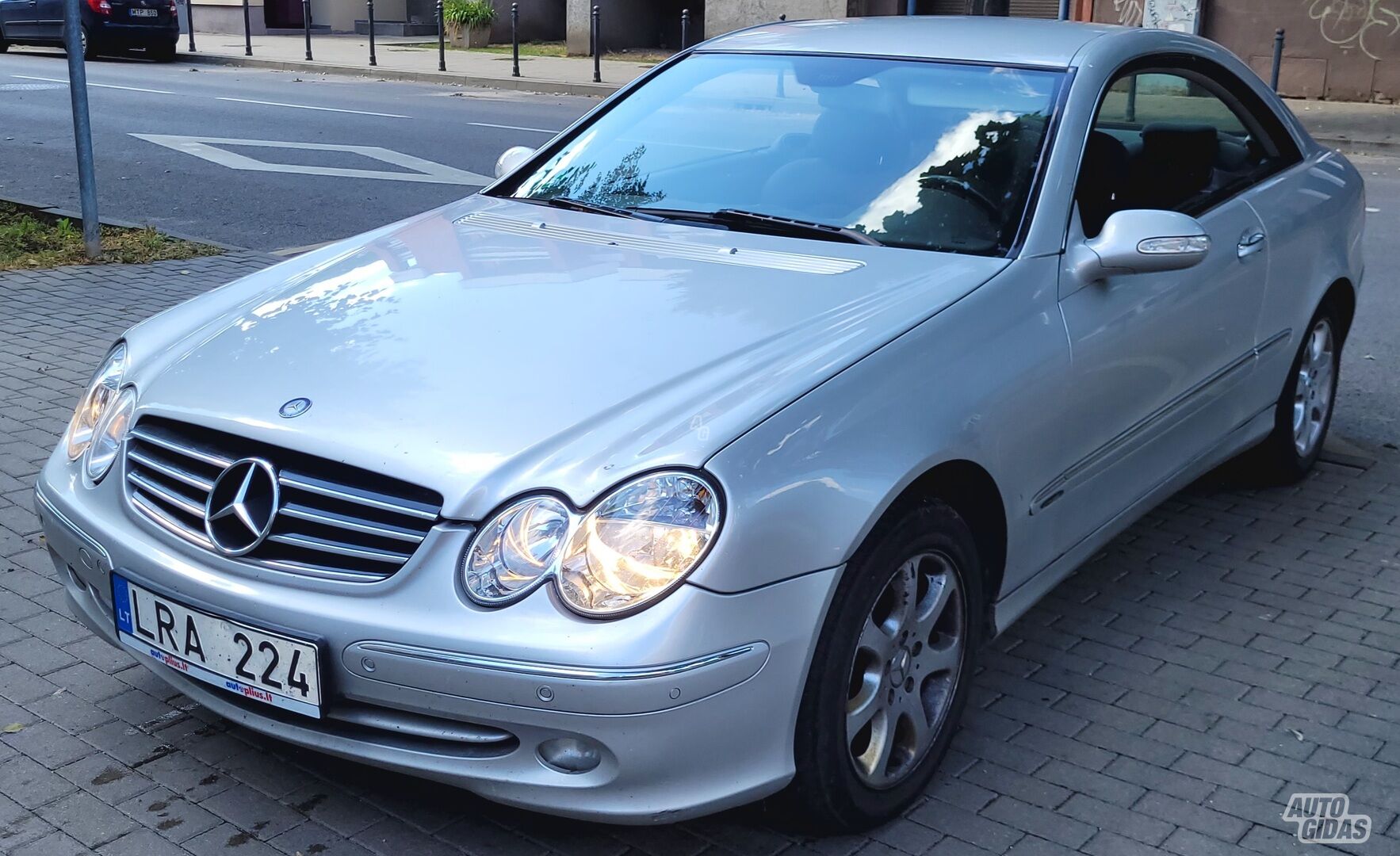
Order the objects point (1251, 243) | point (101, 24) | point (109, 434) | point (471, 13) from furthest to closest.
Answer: point (471, 13) < point (101, 24) < point (1251, 243) < point (109, 434)

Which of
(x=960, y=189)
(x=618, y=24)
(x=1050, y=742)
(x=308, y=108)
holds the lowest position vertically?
(x=1050, y=742)

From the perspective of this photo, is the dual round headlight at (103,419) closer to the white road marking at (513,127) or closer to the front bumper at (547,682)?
the front bumper at (547,682)

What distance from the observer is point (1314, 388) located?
5051mm

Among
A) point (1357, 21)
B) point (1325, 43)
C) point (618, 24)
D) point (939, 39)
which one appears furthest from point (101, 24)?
point (939, 39)

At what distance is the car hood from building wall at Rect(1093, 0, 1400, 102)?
17.1 m

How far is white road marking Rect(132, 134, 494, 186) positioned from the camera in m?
11.8

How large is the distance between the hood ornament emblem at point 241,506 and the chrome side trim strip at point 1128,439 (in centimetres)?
167

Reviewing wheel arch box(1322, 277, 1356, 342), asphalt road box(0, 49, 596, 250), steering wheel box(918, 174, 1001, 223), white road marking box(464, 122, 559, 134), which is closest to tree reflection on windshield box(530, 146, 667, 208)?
steering wheel box(918, 174, 1001, 223)

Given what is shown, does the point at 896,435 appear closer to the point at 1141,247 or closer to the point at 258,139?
the point at 1141,247

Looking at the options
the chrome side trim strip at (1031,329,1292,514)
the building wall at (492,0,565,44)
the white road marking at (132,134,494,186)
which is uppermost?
the building wall at (492,0,565,44)

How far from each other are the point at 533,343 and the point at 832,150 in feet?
3.95

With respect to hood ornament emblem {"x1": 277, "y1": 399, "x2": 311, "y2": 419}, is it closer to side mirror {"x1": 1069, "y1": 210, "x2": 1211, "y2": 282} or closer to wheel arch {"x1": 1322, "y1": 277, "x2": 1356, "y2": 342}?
side mirror {"x1": 1069, "y1": 210, "x2": 1211, "y2": 282}

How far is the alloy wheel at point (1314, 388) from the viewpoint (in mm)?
4930

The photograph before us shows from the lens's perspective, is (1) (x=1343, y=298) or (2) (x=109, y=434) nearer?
(2) (x=109, y=434)
